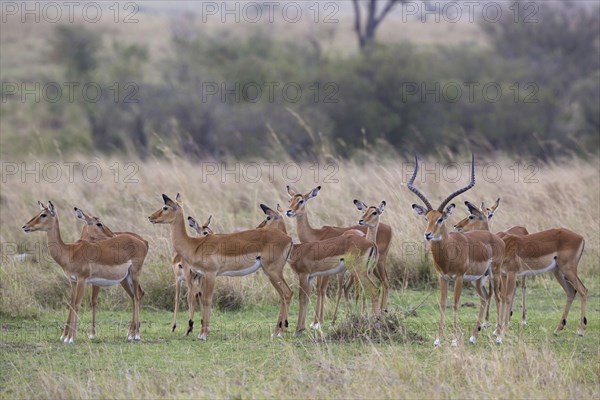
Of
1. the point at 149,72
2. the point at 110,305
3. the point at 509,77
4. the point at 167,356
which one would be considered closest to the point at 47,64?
the point at 149,72

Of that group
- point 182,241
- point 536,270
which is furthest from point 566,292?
point 182,241

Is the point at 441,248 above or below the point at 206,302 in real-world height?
above

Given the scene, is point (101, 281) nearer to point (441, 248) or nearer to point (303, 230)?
point (303, 230)

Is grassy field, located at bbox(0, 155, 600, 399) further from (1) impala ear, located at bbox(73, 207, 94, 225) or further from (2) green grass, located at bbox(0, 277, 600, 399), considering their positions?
(1) impala ear, located at bbox(73, 207, 94, 225)

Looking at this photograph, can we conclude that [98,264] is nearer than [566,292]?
Yes

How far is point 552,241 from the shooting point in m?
9.48

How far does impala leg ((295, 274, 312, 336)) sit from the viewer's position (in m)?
8.97

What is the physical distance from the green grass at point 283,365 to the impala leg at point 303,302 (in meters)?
0.11

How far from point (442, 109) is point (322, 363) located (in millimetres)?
21184

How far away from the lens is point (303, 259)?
9.11 meters

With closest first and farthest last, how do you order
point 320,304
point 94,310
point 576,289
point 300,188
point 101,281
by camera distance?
point 101,281 → point 94,310 → point 320,304 → point 576,289 → point 300,188

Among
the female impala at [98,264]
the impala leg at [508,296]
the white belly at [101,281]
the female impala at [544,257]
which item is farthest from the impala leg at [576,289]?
Answer: the white belly at [101,281]

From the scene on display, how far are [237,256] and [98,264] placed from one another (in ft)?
3.97

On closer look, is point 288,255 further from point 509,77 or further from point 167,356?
point 509,77
